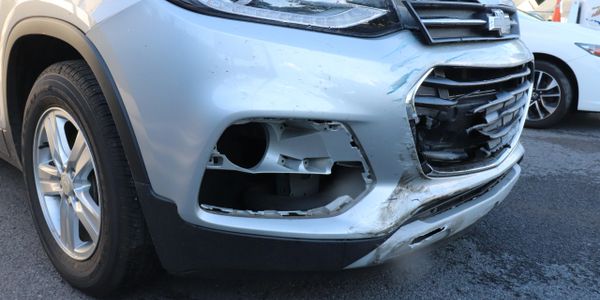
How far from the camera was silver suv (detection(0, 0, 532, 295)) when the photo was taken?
172 centimetres

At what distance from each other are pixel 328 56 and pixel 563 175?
3.43m

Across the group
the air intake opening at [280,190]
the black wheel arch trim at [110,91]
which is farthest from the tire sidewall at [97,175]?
the air intake opening at [280,190]

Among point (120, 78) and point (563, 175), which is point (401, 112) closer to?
point (120, 78)

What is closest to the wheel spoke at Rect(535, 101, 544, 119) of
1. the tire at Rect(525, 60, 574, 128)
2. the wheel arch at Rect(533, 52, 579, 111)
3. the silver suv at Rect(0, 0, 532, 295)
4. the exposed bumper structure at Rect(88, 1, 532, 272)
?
the tire at Rect(525, 60, 574, 128)

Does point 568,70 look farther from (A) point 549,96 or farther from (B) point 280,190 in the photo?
(B) point 280,190

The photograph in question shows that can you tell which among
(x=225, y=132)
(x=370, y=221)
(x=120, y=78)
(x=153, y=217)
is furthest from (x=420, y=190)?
(x=120, y=78)

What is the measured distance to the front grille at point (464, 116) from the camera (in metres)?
1.92

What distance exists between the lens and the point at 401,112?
178cm

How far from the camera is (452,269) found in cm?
A: 276

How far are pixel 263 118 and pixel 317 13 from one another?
42 centimetres

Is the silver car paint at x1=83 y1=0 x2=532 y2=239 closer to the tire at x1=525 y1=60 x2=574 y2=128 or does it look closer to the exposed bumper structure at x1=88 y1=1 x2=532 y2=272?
the exposed bumper structure at x1=88 y1=1 x2=532 y2=272

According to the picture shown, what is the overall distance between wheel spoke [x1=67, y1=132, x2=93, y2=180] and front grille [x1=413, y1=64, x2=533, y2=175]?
129cm

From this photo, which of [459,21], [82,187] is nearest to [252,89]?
[459,21]

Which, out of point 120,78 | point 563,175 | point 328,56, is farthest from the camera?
point 563,175
